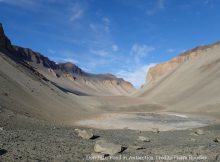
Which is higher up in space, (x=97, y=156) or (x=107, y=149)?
(x=107, y=149)

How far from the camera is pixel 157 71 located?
132 meters

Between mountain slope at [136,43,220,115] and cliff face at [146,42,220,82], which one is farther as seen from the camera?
cliff face at [146,42,220,82]

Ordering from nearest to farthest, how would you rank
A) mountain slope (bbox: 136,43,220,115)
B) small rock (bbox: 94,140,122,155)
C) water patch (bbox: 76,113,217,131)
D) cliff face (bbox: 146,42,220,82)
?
1. small rock (bbox: 94,140,122,155)
2. water patch (bbox: 76,113,217,131)
3. mountain slope (bbox: 136,43,220,115)
4. cliff face (bbox: 146,42,220,82)

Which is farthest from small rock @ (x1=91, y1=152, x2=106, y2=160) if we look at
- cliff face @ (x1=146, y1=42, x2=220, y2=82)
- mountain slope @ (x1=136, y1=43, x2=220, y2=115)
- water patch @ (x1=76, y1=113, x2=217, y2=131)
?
cliff face @ (x1=146, y1=42, x2=220, y2=82)

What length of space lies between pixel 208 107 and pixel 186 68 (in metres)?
43.2

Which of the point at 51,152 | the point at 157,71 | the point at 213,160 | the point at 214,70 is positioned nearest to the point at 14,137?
the point at 51,152

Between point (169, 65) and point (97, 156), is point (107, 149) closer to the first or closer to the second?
point (97, 156)

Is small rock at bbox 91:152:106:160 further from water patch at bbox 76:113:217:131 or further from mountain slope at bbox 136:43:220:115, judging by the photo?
mountain slope at bbox 136:43:220:115

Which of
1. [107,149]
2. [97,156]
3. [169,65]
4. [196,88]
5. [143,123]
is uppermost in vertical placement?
[169,65]

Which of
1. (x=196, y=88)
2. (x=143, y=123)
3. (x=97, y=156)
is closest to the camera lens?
(x=97, y=156)

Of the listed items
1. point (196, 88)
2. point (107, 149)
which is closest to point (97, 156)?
point (107, 149)

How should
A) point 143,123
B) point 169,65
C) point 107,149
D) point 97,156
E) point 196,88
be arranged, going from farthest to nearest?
1. point 169,65
2. point 196,88
3. point 143,123
4. point 107,149
5. point 97,156

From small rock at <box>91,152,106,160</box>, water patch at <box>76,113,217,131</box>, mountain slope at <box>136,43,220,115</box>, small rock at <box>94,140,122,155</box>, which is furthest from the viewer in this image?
mountain slope at <box>136,43,220,115</box>

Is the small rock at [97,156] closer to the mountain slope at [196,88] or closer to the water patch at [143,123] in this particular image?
the water patch at [143,123]
